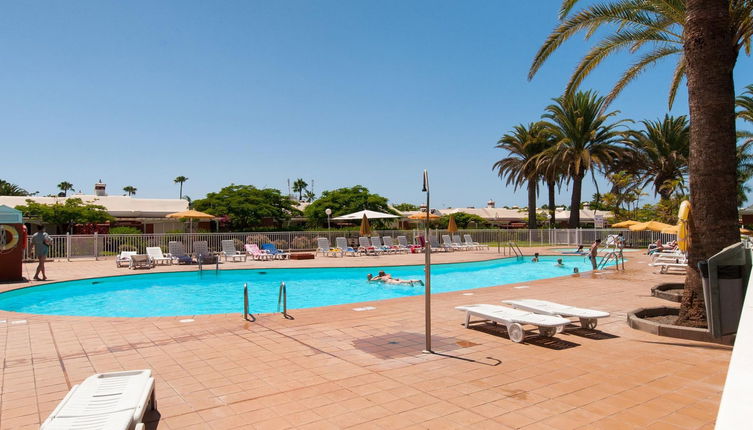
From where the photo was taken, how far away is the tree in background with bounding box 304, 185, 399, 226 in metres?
35.2

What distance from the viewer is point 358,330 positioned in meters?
7.46

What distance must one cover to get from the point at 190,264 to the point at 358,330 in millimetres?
13564

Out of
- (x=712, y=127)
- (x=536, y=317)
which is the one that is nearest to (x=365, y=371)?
(x=536, y=317)

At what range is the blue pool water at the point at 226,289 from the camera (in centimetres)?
1220

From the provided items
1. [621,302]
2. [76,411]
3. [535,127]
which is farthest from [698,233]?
[535,127]

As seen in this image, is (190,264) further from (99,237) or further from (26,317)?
(26,317)

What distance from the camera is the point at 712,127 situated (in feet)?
23.1

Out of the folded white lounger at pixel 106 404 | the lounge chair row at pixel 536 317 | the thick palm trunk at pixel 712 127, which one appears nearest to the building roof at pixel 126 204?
the lounge chair row at pixel 536 317

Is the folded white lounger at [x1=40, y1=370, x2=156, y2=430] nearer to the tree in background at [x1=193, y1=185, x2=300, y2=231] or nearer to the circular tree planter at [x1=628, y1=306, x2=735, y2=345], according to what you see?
the circular tree planter at [x1=628, y1=306, x2=735, y2=345]

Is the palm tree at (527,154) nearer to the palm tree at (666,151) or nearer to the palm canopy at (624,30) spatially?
the palm tree at (666,151)

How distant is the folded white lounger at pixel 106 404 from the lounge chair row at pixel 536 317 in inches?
184

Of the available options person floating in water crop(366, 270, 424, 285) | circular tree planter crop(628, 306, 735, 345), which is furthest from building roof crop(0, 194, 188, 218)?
circular tree planter crop(628, 306, 735, 345)

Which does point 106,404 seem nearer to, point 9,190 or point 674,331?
point 674,331

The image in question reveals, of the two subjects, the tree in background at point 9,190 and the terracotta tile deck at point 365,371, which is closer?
the terracotta tile deck at point 365,371
